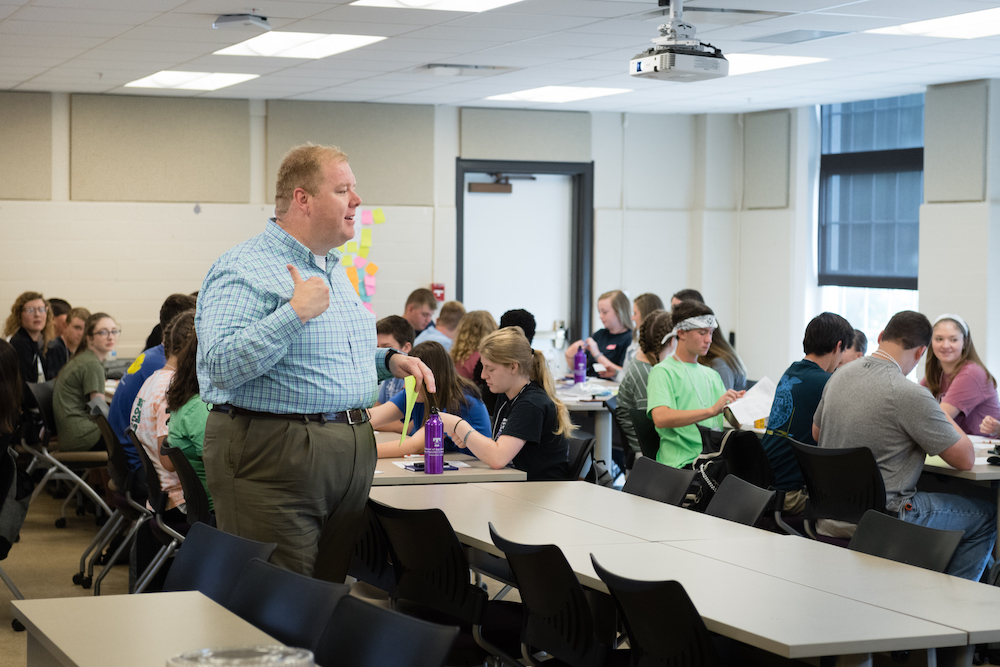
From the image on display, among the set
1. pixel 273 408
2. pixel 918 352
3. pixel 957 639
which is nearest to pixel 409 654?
pixel 273 408

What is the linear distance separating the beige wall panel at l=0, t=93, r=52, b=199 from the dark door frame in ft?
11.6

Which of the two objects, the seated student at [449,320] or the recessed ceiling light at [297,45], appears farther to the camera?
the seated student at [449,320]

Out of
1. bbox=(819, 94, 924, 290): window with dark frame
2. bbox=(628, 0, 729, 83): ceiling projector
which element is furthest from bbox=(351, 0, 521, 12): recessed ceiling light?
bbox=(819, 94, 924, 290): window with dark frame

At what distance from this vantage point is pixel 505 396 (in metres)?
5.00

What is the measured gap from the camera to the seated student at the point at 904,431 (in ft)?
14.9

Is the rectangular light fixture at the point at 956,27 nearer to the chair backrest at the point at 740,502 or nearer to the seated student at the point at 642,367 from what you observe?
the seated student at the point at 642,367

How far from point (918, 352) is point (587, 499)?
1.70 m

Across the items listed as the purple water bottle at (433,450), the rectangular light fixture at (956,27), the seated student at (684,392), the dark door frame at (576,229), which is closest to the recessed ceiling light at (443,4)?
the seated student at (684,392)

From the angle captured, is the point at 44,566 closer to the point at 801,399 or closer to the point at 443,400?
the point at 443,400

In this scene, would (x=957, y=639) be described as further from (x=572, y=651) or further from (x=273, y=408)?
(x=273, y=408)

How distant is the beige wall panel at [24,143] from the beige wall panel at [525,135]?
352 cm

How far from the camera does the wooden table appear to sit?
2070 mm

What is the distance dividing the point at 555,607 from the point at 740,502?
3.78 ft

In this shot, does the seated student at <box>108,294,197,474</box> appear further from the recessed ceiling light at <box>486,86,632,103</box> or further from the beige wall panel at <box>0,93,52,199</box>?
the recessed ceiling light at <box>486,86,632,103</box>
